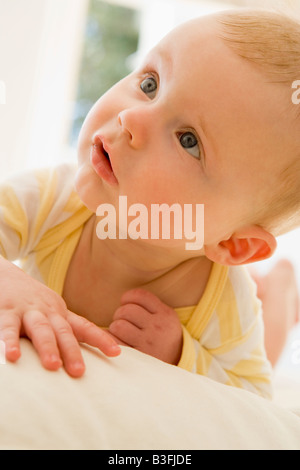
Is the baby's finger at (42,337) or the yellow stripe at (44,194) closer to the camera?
the baby's finger at (42,337)

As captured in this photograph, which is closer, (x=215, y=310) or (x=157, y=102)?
(x=157, y=102)

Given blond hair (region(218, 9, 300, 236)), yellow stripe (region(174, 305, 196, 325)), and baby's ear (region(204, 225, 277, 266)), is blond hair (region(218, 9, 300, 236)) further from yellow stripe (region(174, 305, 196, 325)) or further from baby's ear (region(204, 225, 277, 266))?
yellow stripe (region(174, 305, 196, 325))

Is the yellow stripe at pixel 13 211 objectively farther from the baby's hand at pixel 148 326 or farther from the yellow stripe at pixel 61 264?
the baby's hand at pixel 148 326

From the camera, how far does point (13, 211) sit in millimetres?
1060

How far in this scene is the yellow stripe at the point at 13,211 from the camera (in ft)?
3.44

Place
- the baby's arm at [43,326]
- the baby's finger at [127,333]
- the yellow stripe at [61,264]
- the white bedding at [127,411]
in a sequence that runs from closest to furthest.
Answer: the white bedding at [127,411] → the baby's arm at [43,326] → the baby's finger at [127,333] → the yellow stripe at [61,264]

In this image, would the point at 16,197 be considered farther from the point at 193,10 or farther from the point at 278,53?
the point at 193,10

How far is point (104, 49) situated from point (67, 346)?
3.35m

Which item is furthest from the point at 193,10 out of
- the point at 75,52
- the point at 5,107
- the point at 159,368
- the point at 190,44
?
the point at 159,368

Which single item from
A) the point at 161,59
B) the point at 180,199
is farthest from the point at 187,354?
the point at 161,59

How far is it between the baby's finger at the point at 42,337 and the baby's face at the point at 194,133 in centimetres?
32

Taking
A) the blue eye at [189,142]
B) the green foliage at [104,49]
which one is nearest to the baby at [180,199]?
the blue eye at [189,142]
